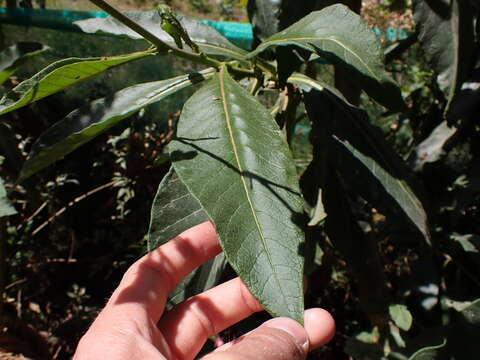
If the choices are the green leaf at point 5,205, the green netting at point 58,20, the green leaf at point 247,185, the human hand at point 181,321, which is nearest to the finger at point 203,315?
the human hand at point 181,321

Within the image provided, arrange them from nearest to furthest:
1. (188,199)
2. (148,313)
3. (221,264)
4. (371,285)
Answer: (148,313) → (188,199) → (221,264) → (371,285)

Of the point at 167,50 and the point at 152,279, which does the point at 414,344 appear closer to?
the point at 152,279

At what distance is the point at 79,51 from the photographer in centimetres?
254

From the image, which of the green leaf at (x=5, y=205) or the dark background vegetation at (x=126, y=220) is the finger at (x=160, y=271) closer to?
the green leaf at (x=5, y=205)

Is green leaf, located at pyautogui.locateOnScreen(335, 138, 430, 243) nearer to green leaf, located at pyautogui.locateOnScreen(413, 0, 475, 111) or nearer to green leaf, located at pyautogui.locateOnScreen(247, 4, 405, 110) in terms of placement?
green leaf, located at pyautogui.locateOnScreen(247, 4, 405, 110)

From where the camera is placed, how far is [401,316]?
51.4 inches

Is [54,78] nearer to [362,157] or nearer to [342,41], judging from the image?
[342,41]

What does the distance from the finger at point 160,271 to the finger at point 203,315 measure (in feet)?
0.22

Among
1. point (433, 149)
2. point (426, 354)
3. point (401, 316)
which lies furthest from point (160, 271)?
point (433, 149)

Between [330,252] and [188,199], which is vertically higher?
[188,199]

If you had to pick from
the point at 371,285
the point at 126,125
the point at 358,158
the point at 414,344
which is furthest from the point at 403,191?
the point at 126,125

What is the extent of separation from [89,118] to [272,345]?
1.74 feet

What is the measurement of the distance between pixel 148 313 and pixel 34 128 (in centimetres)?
178

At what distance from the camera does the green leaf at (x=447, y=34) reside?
1.16 m
